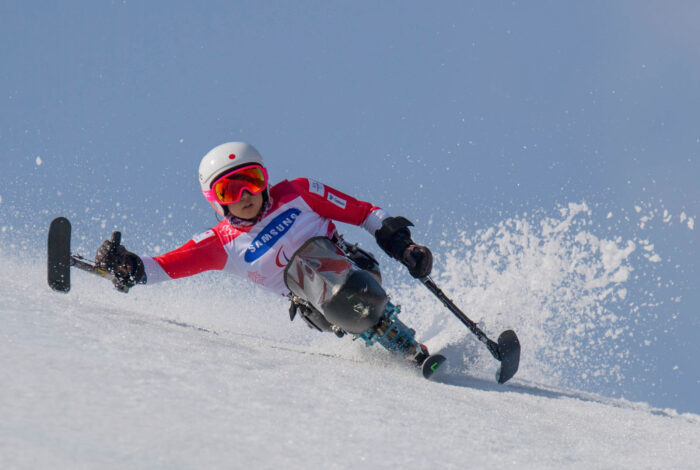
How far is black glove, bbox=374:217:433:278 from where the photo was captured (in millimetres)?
4996

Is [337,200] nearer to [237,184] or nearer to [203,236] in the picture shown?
[237,184]

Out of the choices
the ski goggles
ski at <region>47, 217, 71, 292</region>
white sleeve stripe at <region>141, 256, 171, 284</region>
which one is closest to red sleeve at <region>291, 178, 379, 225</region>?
the ski goggles

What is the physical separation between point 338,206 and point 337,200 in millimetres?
51

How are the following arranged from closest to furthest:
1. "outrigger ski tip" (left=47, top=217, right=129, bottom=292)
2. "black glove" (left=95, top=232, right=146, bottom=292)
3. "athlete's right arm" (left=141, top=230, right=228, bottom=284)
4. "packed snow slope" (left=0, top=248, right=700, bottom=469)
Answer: "packed snow slope" (left=0, top=248, right=700, bottom=469), "outrigger ski tip" (left=47, top=217, right=129, bottom=292), "black glove" (left=95, top=232, right=146, bottom=292), "athlete's right arm" (left=141, top=230, right=228, bottom=284)

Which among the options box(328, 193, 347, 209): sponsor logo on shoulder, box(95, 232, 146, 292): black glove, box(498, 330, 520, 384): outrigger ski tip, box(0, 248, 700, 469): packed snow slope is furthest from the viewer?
box(328, 193, 347, 209): sponsor logo on shoulder

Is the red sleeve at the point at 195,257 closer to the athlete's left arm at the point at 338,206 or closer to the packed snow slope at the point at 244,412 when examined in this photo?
the packed snow slope at the point at 244,412

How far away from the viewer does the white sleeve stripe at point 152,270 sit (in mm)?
4855

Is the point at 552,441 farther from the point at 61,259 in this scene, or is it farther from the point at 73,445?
the point at 61,259

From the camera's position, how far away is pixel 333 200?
5.25 m

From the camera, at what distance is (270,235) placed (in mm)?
4910

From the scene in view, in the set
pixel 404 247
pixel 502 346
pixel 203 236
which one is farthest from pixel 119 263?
pixel 502 346

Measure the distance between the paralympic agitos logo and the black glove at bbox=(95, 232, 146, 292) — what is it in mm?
803

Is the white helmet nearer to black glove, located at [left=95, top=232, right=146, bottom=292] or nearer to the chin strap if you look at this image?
the chin strap


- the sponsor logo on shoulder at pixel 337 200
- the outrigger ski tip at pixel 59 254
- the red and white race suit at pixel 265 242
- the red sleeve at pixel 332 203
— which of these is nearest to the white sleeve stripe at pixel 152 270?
the red and white race suit at pixel 265 242
